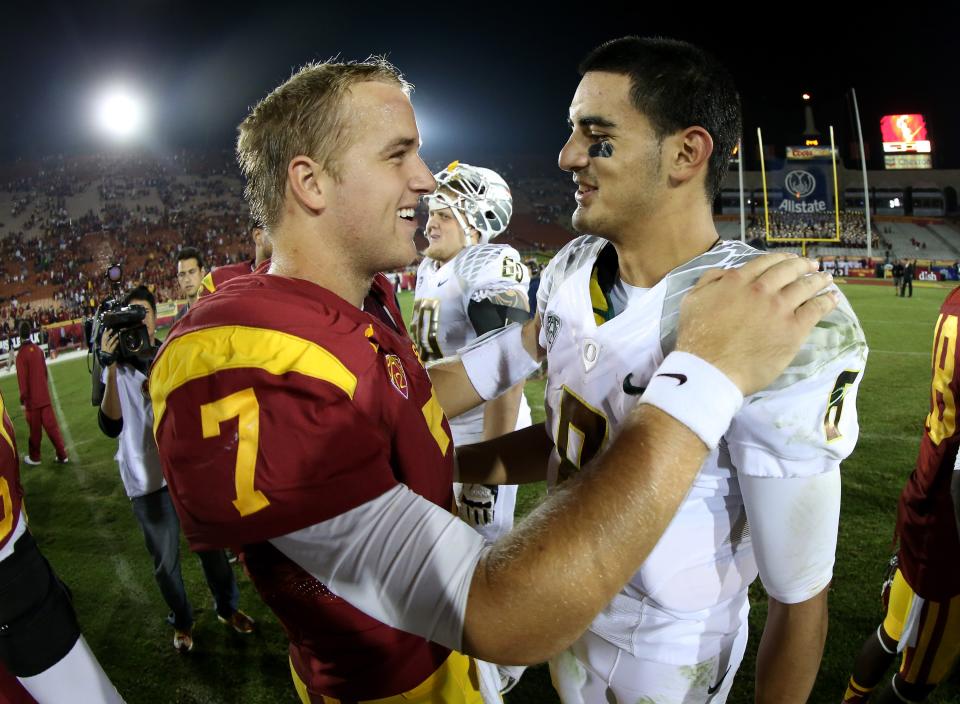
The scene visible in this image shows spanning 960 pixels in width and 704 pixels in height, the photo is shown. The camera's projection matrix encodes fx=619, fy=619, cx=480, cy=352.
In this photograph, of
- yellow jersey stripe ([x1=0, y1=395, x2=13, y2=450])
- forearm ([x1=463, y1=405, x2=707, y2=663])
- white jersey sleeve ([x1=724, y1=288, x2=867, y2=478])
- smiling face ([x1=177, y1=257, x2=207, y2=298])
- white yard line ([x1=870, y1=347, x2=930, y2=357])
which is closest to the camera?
forearm ([x1=463, y1=405, x2=707, y2=663])

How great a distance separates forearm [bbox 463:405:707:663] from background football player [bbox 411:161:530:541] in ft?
8.02

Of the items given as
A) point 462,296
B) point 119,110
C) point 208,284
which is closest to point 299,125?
point 462,296

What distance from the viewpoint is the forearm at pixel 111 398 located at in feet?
13.1

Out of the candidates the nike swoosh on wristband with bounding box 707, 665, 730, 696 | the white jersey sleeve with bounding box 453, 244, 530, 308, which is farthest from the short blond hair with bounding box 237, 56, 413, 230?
the white jersey sleeve with bounding box 453, 244, 530, 308

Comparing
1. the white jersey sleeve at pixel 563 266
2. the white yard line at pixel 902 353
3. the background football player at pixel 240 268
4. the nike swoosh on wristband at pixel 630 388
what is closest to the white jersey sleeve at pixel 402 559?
the nike swoosh on wristband at pixel 630 388

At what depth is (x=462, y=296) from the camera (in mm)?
4238

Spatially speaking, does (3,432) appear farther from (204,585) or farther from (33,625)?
(204,585)

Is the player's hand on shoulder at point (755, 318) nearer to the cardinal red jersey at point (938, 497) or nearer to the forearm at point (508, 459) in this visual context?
the forearm at point (508, 459)

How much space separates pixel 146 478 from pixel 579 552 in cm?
381

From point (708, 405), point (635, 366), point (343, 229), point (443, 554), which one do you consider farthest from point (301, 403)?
point (635, 366)

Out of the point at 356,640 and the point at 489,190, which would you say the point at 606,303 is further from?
the point at 489,190

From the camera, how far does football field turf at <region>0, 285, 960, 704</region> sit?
3.63 meters

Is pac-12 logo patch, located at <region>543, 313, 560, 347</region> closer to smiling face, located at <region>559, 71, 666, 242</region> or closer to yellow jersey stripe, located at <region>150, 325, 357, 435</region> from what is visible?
smiling face, located at <region>559, 71, 666, 242</region>

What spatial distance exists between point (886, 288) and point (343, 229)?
98.7ft
